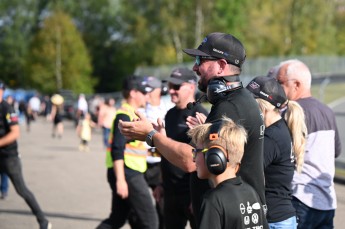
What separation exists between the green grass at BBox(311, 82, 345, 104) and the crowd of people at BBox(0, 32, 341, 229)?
1449 centimetres

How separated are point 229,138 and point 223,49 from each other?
29.3 inches

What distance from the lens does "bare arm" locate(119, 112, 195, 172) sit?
3.83 meters

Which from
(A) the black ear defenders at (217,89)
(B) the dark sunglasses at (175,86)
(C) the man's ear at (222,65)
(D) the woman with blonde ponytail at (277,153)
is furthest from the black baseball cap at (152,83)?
(A) the black ear defenders at (217,89)

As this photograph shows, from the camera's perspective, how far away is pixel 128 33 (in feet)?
229

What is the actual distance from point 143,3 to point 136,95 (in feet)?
183

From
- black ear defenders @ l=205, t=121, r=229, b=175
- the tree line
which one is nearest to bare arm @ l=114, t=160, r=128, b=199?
black ear defenders @ l=205, t=121, r=229, b=175

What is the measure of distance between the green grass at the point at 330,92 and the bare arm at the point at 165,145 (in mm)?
17368

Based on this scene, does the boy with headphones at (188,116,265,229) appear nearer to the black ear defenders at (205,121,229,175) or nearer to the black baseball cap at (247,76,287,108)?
the black ear defenders at (205,121,229,175)

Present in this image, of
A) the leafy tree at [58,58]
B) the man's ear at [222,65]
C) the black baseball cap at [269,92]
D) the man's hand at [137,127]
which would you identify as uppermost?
the man's ear at [222,65]

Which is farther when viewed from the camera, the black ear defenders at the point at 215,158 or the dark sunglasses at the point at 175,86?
the dark sunglasses at the point at 175,86

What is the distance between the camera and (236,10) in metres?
58.9

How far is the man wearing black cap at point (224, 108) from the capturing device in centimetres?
374

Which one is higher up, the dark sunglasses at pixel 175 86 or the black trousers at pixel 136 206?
the dark sunglasses at pixel 175 86

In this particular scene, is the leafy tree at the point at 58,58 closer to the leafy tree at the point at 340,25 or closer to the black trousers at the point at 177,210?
the leafy tree at the point at 340,25
